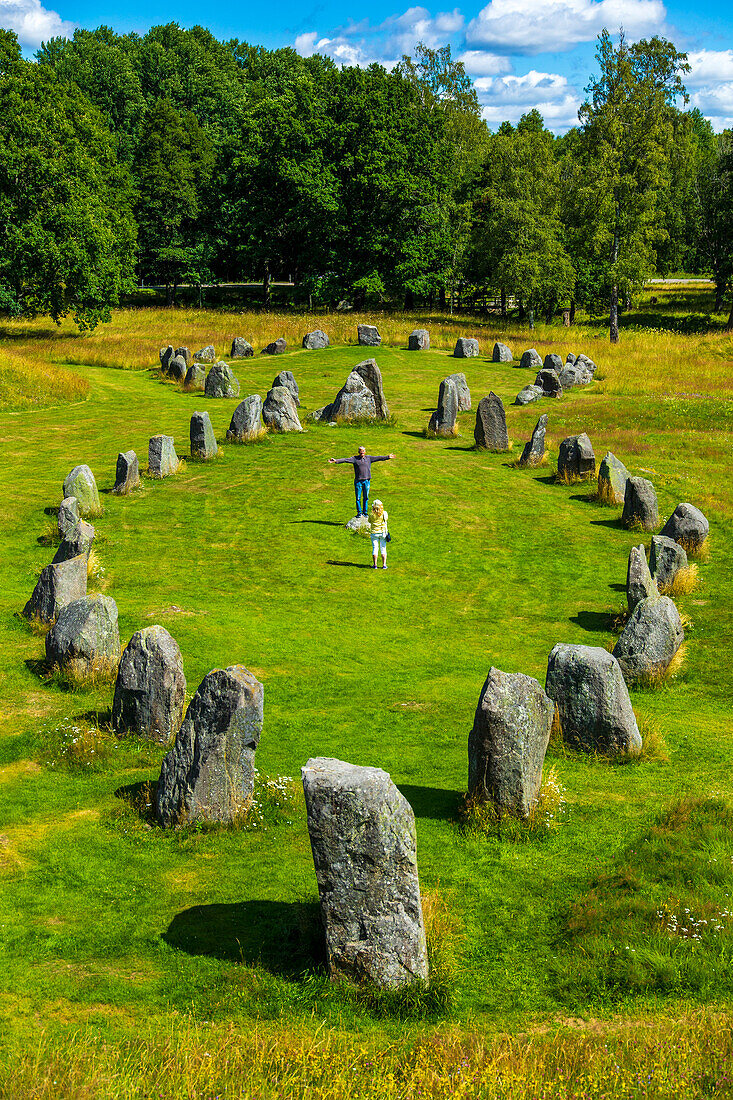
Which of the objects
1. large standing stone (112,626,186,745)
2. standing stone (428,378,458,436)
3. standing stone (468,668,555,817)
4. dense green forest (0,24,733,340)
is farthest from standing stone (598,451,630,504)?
dense green forest (0,24,733,340)

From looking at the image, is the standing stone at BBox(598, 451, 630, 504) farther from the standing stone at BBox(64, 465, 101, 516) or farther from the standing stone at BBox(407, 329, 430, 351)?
the standing stone at BBox(407, 329, 430, 351)

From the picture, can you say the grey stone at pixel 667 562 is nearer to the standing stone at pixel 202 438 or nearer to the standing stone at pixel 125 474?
→ the standing stone at pixel 125 474

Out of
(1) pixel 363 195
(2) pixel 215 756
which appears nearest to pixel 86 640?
(2) pixel 215 756

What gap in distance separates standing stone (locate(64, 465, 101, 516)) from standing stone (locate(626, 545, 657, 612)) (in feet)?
40.9

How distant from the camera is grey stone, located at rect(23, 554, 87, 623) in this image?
1517 centimetres

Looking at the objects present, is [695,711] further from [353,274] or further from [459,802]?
[353,274]

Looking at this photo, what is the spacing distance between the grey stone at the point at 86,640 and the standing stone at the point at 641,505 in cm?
1451

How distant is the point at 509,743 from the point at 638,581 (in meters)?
8.86

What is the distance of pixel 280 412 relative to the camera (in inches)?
1284

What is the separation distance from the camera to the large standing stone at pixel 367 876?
6.79 meters

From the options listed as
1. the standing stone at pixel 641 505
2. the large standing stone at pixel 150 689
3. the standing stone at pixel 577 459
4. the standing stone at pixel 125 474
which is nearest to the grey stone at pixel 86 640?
the large standing stone at pixel 150 689

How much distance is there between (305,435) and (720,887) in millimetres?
25587

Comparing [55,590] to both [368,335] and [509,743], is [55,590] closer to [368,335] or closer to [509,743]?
[509,743]

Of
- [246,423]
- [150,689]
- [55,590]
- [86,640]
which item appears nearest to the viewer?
[150,689]
